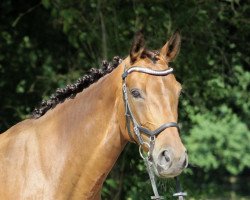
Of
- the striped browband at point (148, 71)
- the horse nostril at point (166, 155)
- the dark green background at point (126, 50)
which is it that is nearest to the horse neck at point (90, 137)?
the striped browband at point (148, 71)

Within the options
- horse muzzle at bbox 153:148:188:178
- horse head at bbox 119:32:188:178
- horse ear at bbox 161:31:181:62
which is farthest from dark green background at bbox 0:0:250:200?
horse muzzle at bbox 153:148:188:178

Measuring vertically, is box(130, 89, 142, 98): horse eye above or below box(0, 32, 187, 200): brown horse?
above

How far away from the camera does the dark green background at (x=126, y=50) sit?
303 inches

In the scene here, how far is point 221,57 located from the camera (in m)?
8.66

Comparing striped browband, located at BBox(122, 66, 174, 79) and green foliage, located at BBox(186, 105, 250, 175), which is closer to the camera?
striped browband, located at BBox(122, 66, 174, 79)

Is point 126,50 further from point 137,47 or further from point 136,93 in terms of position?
point 136,93

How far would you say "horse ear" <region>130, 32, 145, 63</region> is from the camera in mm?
3857

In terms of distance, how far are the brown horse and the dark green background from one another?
267 centimetres

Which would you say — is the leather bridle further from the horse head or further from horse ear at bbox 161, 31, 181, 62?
horse ear at bbox 161, 31, 181, 62

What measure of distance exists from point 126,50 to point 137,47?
12.2ft

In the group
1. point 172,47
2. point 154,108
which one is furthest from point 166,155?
point 172,47

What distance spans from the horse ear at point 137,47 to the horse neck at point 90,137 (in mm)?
148

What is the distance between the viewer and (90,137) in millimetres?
4027

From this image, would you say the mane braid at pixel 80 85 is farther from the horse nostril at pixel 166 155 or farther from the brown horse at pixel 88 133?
the horse nostril at pixel 166 155
